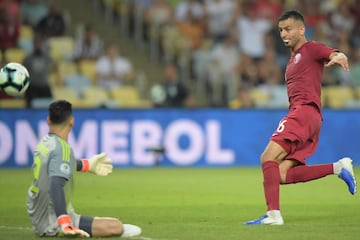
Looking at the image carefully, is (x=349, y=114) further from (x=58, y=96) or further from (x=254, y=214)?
(x=254, y=214)

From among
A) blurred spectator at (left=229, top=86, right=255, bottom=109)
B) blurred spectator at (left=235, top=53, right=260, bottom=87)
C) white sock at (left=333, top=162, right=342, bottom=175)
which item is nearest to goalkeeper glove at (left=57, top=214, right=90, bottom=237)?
white sock at (left=333, top=162, right=342, bottom=175)

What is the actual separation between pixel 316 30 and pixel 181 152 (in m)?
6.02

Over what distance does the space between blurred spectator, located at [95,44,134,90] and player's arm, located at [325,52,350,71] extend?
13055mm

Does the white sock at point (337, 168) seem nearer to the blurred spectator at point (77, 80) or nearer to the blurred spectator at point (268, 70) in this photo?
the blurred spectator at point (77, 80)

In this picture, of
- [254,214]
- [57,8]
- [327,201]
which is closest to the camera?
[254,214]

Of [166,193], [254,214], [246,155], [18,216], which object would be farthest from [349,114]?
[18,216]

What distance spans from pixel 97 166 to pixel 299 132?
253cm

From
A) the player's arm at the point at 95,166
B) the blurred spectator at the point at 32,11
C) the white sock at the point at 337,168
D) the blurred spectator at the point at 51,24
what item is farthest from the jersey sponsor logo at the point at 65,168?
the blurred spectator at the point at 32,11

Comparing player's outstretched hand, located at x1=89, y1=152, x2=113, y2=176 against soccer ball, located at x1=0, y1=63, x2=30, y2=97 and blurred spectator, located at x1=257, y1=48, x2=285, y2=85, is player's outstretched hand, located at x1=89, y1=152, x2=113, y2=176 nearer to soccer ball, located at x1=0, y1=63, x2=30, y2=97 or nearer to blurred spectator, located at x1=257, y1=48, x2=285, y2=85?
soccer ball, located at x1=0, y1=63, x2=30, y2=97

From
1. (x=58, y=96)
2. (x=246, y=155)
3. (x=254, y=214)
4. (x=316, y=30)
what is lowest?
(x=254, y=214)

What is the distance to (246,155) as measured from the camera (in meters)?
22.3

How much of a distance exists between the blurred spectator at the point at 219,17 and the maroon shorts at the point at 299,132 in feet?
46.6

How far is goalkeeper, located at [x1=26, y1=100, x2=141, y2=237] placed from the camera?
9039mm

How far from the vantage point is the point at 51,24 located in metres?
24.1
